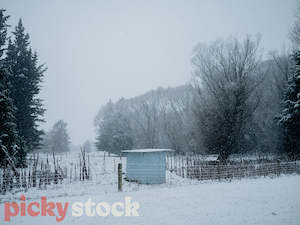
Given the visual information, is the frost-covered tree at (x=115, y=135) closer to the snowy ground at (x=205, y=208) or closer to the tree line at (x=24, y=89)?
the tree line at (x=24, y=89)

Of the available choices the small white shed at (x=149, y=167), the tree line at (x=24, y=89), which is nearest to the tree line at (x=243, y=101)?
the small white shed at (x=149, y=167)

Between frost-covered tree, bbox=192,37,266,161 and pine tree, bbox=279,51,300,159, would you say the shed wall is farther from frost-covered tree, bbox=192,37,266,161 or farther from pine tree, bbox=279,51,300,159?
pine tree, bbox=279,51,300,159

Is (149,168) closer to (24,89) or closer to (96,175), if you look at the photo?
(96,175)

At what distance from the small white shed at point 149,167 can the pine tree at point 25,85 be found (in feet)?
39.3

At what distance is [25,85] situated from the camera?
21.0m

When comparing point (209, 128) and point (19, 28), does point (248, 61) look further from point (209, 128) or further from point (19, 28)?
point (19, 28)

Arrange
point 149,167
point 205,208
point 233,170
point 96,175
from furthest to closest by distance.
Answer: point 96,175
point 233,170
point 149,167
point 205,208

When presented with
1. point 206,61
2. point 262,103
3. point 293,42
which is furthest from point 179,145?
point 293,42

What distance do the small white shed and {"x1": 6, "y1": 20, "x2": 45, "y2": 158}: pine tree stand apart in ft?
39.3

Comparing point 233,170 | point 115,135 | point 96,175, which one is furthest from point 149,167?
point 115,135

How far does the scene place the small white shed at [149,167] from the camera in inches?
499

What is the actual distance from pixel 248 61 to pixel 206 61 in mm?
4495

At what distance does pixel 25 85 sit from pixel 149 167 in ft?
51.2

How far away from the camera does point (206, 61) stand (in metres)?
25.4
